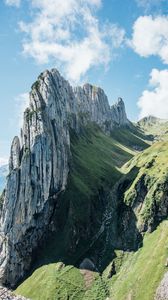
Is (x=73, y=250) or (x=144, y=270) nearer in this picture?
(x=144, y=270)

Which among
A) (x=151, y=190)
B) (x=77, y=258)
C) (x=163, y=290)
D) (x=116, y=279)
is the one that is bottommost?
(x=163, y=290)

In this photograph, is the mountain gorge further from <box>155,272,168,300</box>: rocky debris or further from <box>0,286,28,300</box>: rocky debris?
<box>0,286,28,300</box>: rocky debris

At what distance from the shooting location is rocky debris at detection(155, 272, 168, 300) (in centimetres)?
12031

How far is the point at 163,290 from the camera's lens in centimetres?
12212

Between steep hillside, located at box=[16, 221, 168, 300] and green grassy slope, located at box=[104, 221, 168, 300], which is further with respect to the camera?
steep hillside, located at box=[16, 221, 168, 300]

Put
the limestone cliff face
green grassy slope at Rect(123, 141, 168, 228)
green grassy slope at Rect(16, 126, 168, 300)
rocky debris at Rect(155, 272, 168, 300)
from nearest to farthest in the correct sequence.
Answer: rocky debris at Rect(155, 272, 168, 300), green grassy slope at Rect(16, 126, 168, 300), green grassy slope at Rect(123, 141, 168, 228), the limestone cliff face

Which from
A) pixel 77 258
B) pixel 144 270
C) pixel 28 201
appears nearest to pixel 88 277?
pixel 77 258

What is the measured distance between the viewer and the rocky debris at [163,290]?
120 meters

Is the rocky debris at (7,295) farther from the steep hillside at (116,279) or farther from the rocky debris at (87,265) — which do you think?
the rocky debris at (87,265)

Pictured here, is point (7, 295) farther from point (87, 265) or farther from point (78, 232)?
point (78, 232)

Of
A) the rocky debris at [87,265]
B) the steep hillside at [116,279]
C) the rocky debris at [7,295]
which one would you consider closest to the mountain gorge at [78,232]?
the rocky debris at [87,265]

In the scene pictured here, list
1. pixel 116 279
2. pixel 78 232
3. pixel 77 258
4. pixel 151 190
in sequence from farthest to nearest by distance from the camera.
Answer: pixel 78 232 < pixel 151 190 < pixel 77 258 < pixel 116 279

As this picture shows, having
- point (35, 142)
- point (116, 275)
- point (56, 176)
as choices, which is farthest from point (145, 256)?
point (35, 142)

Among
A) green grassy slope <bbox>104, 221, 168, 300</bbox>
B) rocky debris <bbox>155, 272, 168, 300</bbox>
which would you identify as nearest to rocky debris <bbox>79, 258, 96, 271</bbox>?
green grassy slope <bbox>104, 221, 168, 300</bbox>
